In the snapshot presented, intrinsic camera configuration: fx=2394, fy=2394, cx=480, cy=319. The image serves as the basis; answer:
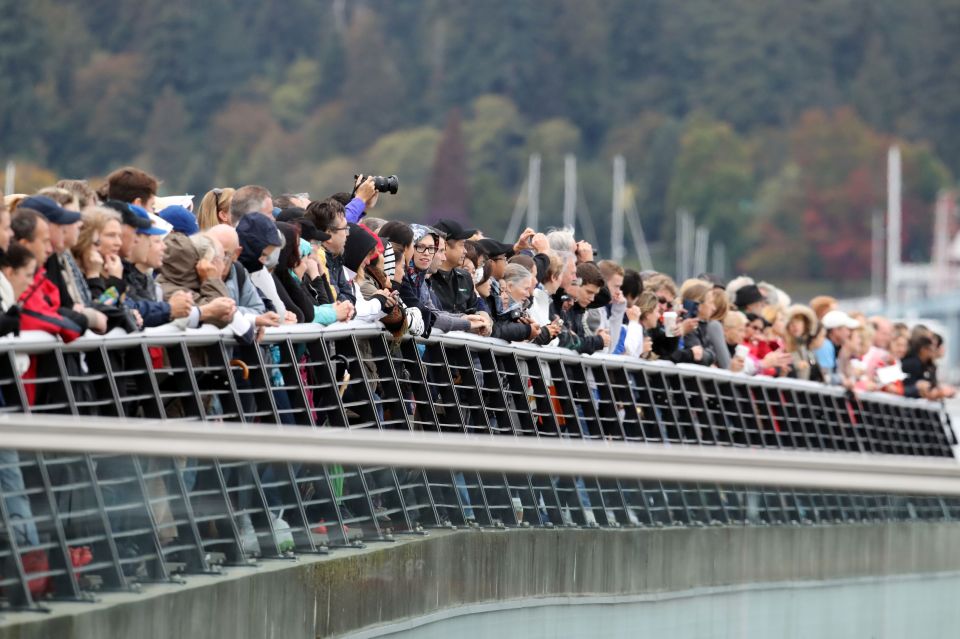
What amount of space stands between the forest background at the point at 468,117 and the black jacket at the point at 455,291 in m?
136

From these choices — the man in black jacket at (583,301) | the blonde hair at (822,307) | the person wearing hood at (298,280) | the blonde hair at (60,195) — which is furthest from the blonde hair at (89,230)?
the blonde hair at (822,307)

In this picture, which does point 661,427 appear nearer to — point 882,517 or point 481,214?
point 882,517

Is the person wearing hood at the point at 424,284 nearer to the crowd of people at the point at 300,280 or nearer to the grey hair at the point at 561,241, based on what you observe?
the crowd of people at the point at 300,280

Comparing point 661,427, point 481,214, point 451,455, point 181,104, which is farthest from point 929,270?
point 451,455

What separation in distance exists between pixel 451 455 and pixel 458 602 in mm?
1878

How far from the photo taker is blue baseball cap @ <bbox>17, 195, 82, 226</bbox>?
8.12 metres

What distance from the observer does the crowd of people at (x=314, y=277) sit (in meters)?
8.07

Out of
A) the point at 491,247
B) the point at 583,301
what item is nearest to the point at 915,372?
the point at 583,301

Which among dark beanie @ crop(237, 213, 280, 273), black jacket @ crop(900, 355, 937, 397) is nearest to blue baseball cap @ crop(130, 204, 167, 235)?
dark beanie @ crop(237, 213, 280, 273)

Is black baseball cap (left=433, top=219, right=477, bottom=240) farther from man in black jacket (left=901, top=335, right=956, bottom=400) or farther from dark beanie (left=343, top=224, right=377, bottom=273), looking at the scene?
man in black jacket (left=901, top=335, right=956, bottom=400)

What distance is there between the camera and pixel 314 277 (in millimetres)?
10570

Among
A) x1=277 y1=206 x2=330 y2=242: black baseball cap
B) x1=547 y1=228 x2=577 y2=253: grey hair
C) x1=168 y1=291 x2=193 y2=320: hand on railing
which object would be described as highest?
x1=547 y1=228 x2=577 y2=253: grey hair

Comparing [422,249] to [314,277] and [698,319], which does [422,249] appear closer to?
[314,277]

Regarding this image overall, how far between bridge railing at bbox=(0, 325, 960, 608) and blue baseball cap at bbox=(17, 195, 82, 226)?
0.49 m
